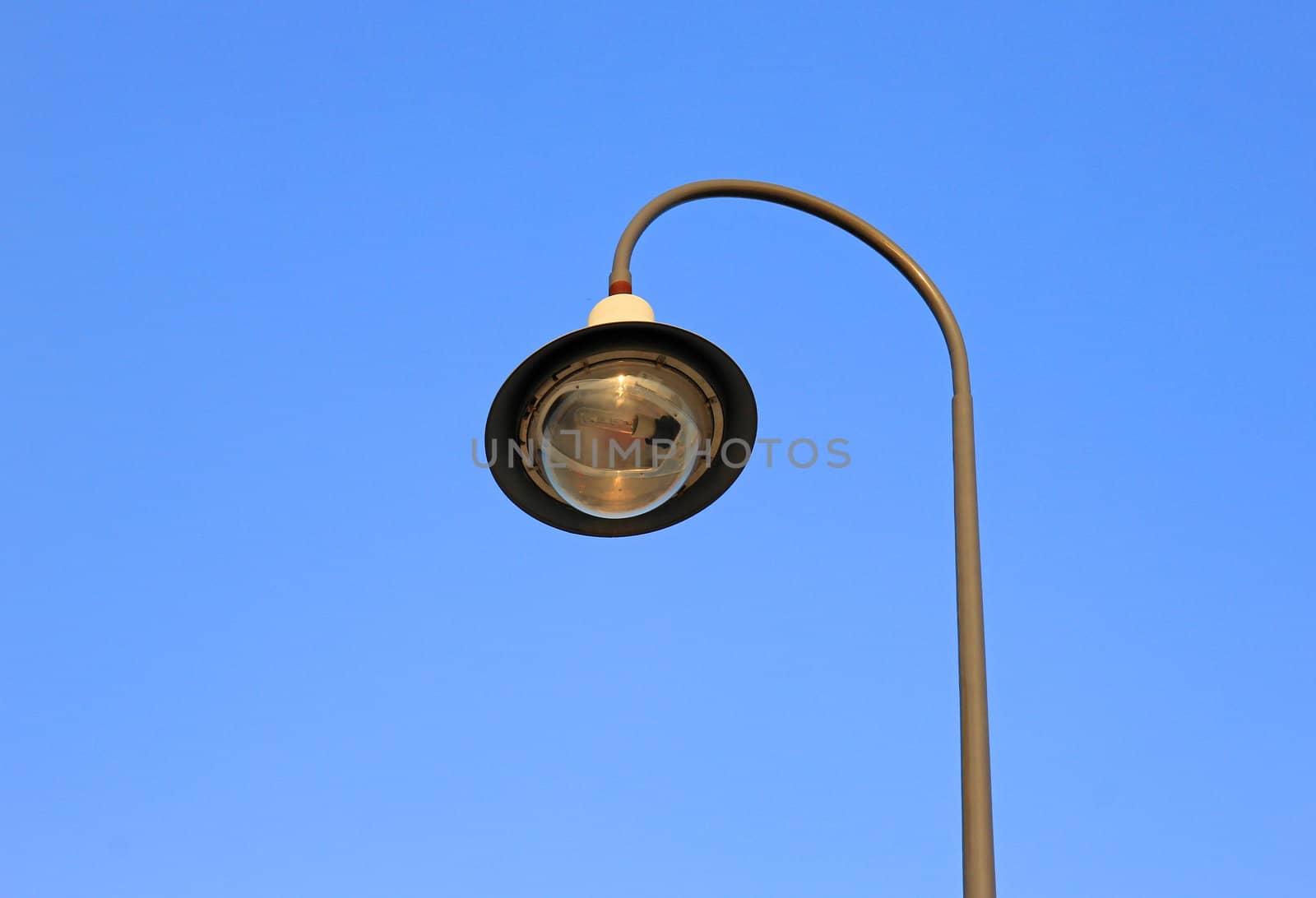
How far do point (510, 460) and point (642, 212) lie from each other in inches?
46.6

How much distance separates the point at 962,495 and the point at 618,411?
1175mm

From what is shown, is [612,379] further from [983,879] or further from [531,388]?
[983,879]

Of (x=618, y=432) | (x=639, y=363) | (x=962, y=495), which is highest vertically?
(x=639, y=363)

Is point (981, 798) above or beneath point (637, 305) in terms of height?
beneath

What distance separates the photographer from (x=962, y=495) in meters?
4.64

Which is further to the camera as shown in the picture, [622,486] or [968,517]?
[622,486]

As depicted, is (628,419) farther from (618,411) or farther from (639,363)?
(639,363)

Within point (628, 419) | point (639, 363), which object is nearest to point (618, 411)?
point (628, 419)

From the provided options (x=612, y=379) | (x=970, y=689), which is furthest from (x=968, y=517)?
(x=612, y=379)

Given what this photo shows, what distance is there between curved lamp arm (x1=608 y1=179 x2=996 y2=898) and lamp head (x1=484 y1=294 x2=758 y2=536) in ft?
1.30

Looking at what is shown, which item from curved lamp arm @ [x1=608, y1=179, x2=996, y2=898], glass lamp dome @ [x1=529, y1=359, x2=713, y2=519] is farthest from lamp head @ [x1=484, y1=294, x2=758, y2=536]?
curved lamp arm @ [x1=608, y1=179, x2=996, y2=898]

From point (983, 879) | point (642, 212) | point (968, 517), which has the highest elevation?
point (642, 212)

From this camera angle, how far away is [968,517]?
180 inches

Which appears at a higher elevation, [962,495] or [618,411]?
[618,411]
